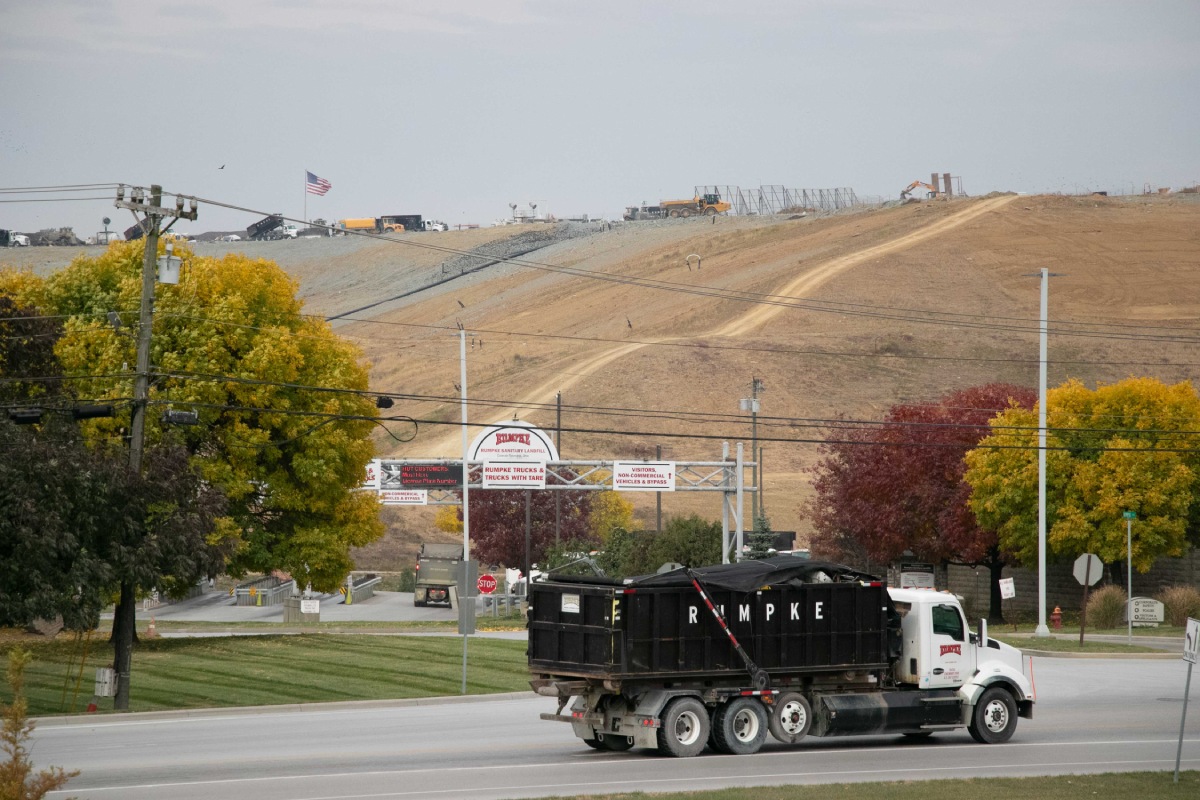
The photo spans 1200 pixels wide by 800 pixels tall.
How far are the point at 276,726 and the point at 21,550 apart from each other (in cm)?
558

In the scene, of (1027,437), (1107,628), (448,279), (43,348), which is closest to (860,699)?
(43,348)

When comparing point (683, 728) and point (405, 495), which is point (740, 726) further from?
point (405, 495)

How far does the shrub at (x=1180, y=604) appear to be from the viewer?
44062 millimetres

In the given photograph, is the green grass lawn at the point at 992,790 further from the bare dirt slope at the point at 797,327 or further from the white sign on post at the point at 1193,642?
the bare dirt slope at the point at 797,327

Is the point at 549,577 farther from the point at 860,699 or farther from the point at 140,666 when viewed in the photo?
the point at 140,666

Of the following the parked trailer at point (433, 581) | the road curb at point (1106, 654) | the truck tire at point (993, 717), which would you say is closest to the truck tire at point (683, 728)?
the truck tire at point (993, 717)

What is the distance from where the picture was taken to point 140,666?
30203 millimetres

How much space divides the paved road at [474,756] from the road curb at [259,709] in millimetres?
78

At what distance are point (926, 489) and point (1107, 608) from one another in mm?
10069

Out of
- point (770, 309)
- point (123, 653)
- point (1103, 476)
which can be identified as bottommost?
point (123, 653)

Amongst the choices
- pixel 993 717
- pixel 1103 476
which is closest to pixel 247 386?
pixel 993 717

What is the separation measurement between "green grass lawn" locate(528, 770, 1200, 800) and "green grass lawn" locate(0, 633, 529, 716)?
42.6 feet

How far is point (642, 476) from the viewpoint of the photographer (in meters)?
54.3

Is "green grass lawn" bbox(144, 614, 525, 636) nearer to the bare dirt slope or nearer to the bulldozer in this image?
the bare dirt slope
